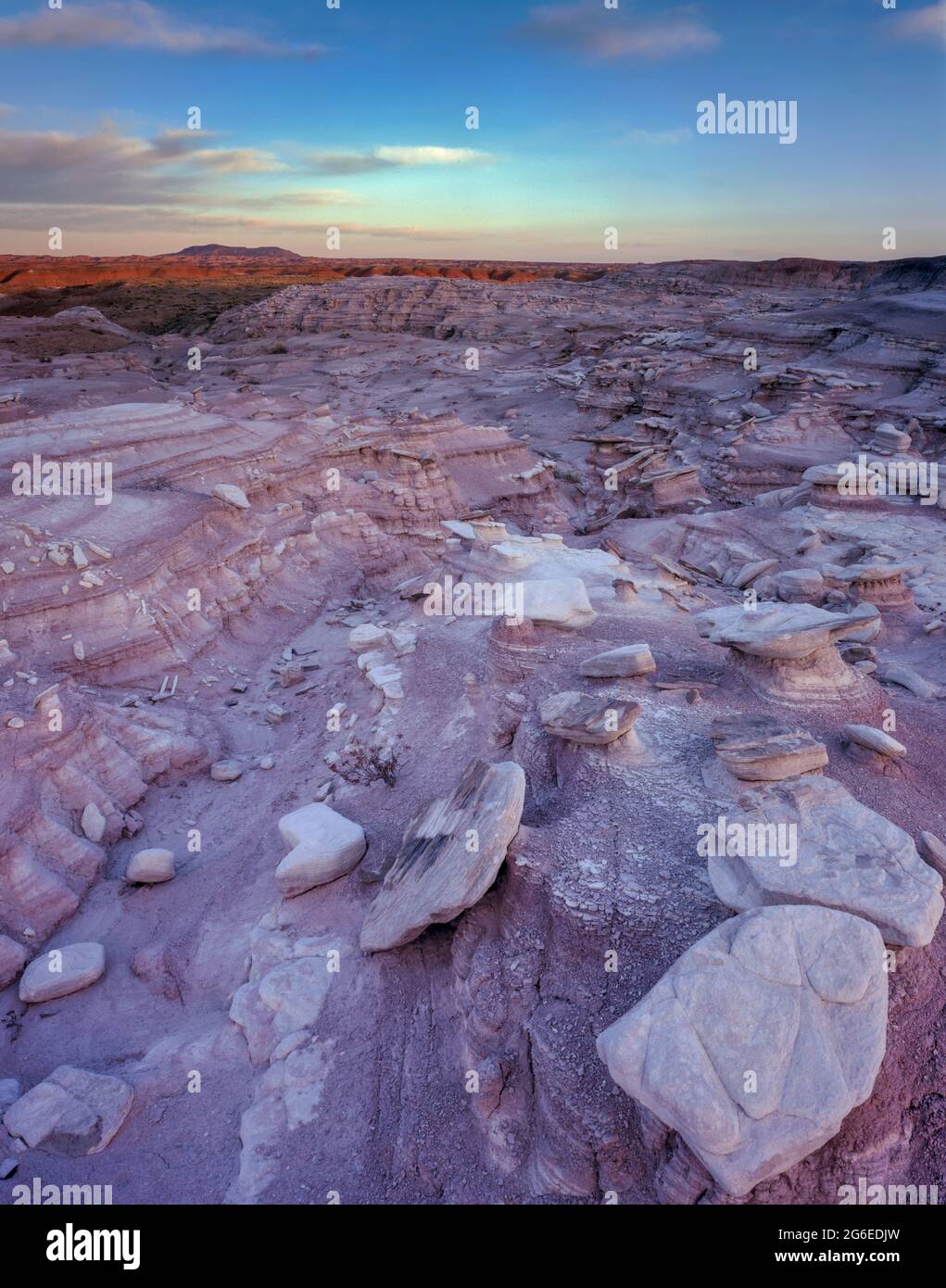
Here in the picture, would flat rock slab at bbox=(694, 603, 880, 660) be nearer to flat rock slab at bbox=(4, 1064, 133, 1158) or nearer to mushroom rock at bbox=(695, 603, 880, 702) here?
mushroom rock at bbox=(695, 603, 880, 702)

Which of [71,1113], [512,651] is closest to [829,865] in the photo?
[512,651]

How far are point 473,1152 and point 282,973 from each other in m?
1.94

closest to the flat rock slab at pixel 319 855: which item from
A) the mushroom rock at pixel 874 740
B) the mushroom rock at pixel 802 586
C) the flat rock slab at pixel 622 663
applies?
the flat rock slab at pixel 622 663

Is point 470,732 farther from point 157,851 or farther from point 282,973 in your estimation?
point 157,851

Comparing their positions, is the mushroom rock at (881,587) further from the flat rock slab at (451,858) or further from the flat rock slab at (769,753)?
the flat rock slab at (451,858)

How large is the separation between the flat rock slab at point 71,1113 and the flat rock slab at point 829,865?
411 cm

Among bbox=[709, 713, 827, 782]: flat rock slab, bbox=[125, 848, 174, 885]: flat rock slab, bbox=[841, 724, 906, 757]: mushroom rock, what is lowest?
bbox=[125, 848, 174, 885]: flat rock slab

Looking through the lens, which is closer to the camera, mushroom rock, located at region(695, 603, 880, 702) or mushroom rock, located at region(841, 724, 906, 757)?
mushroom rock, located at region(841, 724, 906, 757)

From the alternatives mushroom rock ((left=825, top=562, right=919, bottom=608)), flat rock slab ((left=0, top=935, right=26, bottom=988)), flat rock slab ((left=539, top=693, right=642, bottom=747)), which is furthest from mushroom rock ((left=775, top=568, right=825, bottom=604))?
flat rock slab ((left=0, top=935, right=26, bottom=988))

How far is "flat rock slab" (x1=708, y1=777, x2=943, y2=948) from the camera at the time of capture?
12.5 ft

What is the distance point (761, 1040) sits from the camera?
326 cm

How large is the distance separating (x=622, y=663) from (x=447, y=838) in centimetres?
257

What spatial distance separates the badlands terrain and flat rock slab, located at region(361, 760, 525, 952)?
3cm

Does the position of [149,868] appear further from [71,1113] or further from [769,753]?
[769,753]
